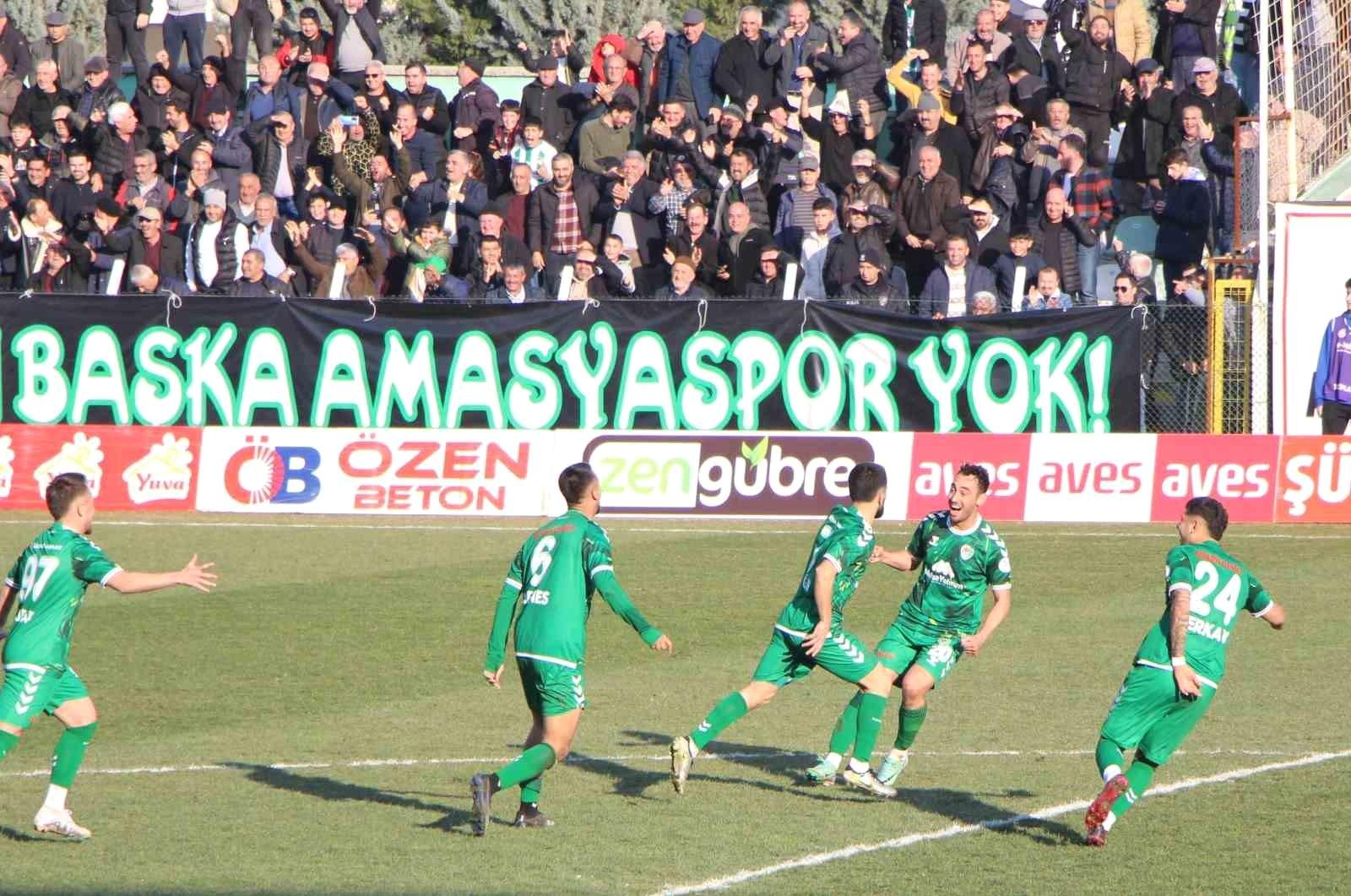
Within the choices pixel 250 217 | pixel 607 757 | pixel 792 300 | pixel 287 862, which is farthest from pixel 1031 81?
pixel 287 862

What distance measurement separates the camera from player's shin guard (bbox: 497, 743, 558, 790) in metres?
8.84

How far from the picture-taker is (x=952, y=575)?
397 inches

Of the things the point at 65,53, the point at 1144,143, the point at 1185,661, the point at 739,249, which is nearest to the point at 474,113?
the point at 739,249

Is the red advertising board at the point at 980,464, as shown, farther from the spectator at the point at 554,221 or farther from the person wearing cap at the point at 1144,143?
the spectator at the point at 554,221

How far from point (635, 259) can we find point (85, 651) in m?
10.7

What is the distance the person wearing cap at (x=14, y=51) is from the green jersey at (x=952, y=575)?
70.2 feet

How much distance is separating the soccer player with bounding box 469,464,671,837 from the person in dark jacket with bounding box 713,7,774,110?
54.5ft

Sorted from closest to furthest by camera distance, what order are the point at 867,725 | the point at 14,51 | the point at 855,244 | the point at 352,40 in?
1. the point at 867,725
2. the point at 855,244
3. the point at 352,40
4. the point at 14,51

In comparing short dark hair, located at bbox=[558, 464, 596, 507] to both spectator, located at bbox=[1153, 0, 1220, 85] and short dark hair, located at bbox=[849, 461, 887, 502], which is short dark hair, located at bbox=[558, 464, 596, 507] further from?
spectator, located at bbox=[1153, 0, 1220, 85]

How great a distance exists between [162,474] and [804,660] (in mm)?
13053

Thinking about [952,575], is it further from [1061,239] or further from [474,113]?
[474,113]

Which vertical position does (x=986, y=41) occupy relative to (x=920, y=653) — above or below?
above

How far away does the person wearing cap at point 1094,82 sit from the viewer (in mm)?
23359

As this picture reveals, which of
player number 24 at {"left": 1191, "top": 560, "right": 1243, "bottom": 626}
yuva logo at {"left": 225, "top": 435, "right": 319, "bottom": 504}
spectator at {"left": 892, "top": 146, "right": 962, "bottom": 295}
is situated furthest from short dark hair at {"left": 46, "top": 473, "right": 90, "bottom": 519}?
spectator at {"left": 892, "top": 146, "right": 962, "bottom": 295}
